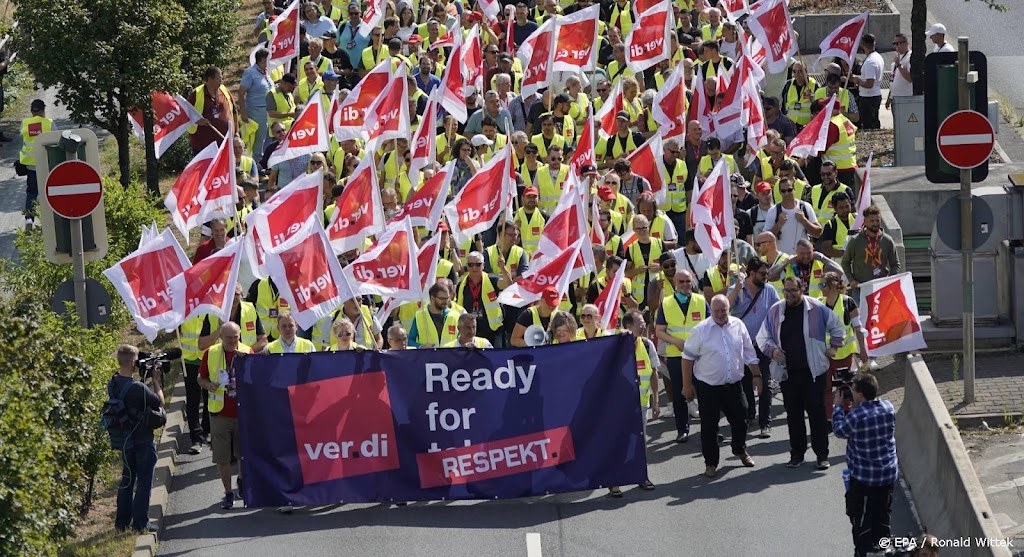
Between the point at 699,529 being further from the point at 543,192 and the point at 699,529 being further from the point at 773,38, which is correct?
the point at 773,38

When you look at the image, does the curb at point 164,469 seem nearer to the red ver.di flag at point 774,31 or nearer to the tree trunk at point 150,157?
Result: the tree trunk at point 150,157

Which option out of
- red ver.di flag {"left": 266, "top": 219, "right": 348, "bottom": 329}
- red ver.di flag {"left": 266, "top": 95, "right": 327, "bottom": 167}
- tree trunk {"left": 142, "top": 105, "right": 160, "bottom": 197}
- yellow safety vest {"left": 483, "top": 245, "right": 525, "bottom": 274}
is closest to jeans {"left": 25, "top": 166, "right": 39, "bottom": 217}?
tree trunk {"left": 142, "top": 105, "right": 160, "bottom": 197}

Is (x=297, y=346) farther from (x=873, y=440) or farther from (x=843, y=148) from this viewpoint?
(x=843, y=148)

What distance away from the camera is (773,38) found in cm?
2450

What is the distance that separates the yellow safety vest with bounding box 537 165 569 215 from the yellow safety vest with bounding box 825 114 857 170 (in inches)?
142

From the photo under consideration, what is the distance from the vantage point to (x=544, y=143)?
2198 centimetres

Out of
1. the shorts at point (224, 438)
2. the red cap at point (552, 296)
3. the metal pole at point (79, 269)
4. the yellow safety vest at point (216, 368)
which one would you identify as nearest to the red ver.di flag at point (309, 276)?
the yellow safety vest at point (216, 368)

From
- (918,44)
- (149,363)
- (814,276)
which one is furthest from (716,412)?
(918,44)

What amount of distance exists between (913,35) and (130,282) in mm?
13595

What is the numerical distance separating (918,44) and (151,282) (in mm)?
13598

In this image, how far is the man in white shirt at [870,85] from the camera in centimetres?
2596

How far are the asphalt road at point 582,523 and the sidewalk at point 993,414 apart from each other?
31.2 inches

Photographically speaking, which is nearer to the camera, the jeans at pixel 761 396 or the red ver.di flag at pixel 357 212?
the jeans at pixel 761 396

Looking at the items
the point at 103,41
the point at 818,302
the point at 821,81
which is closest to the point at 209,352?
the point at 818,302
